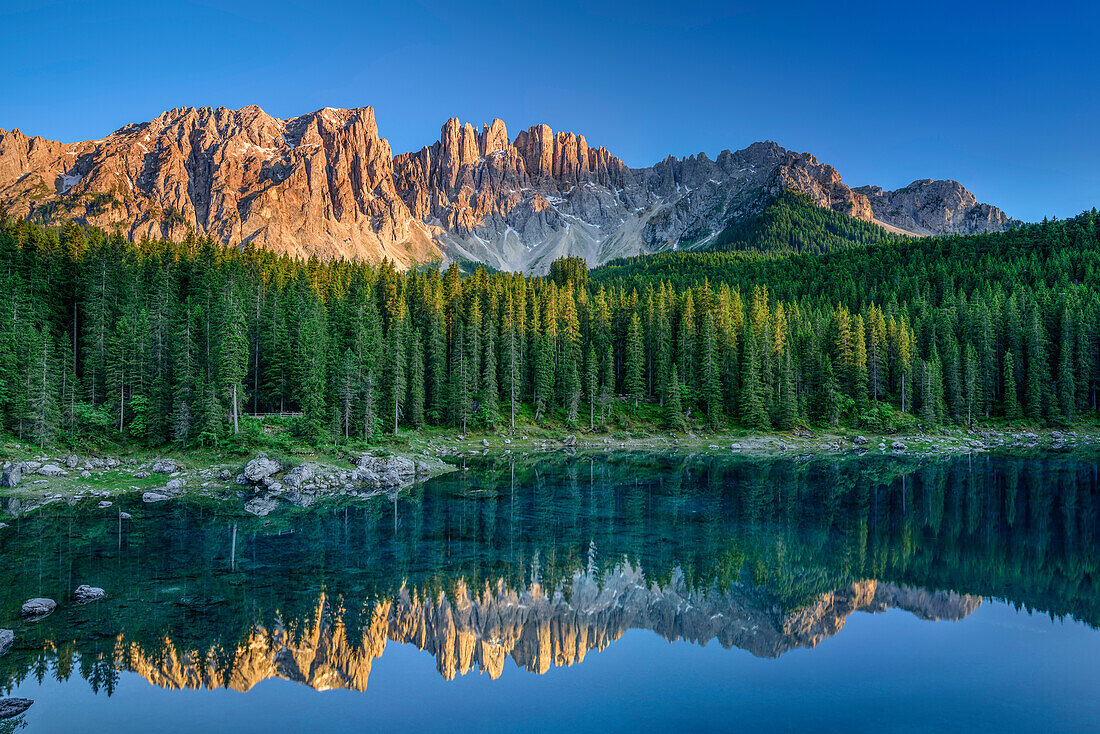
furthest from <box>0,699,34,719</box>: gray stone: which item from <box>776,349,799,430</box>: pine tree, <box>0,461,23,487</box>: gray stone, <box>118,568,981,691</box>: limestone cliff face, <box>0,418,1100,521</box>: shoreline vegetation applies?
<box>776,349,799,430</box>: pine tree

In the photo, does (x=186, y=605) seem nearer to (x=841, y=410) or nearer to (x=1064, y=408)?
(x=841, y=410)

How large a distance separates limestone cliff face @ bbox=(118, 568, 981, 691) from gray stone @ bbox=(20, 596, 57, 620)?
175 inches

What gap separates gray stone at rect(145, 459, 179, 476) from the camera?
46469 mm

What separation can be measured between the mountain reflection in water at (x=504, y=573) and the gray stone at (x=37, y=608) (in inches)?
13.5

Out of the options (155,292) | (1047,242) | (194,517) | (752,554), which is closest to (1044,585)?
(752,554)

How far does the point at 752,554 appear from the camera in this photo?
96.7ft

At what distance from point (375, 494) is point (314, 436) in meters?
13.0

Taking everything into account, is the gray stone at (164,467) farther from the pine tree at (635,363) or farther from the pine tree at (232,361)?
the pine tree at (635,363)

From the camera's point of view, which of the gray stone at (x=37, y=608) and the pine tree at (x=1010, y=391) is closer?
the gray stone at (x=37, y=608)

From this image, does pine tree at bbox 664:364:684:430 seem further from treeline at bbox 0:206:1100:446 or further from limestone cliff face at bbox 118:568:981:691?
limestone cliff face at bbox 118:568:981:691

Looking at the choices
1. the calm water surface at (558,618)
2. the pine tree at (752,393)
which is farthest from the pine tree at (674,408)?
the calm water surface at (558,618)

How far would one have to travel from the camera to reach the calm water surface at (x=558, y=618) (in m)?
15.9

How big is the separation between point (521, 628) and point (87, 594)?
51.6 ft

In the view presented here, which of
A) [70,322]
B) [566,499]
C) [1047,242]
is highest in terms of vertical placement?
[1047,242]
